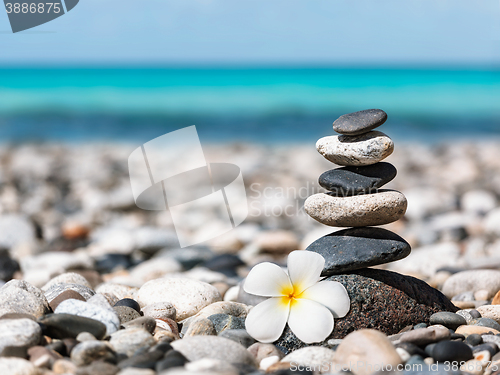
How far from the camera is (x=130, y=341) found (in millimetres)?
2520

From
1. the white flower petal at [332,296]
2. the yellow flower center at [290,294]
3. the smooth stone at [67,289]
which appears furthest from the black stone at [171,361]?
the smooth stone at [67,289]

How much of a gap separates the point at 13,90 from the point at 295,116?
18.7 metres

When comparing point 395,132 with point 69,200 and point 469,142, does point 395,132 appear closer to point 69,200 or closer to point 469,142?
point 469,142

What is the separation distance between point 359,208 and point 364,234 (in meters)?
0.26

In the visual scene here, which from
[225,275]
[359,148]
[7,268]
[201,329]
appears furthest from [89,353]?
[7,268]

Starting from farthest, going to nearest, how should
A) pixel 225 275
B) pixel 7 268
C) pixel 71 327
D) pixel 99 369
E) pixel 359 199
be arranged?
pixel 225 275, pixel 7 268, pixel 359 199, pixel 71 327, pixel 99 369

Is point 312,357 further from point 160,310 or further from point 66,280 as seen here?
point 66,280

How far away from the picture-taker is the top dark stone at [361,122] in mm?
2994

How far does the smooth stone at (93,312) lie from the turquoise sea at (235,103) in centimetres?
1659

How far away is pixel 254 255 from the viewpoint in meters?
6.70

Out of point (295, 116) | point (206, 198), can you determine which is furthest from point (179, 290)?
point (295, 116)

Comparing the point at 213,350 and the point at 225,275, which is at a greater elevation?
the point at 213,350

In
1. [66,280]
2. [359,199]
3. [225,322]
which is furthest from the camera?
[66,280]

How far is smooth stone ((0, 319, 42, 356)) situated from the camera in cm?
239
